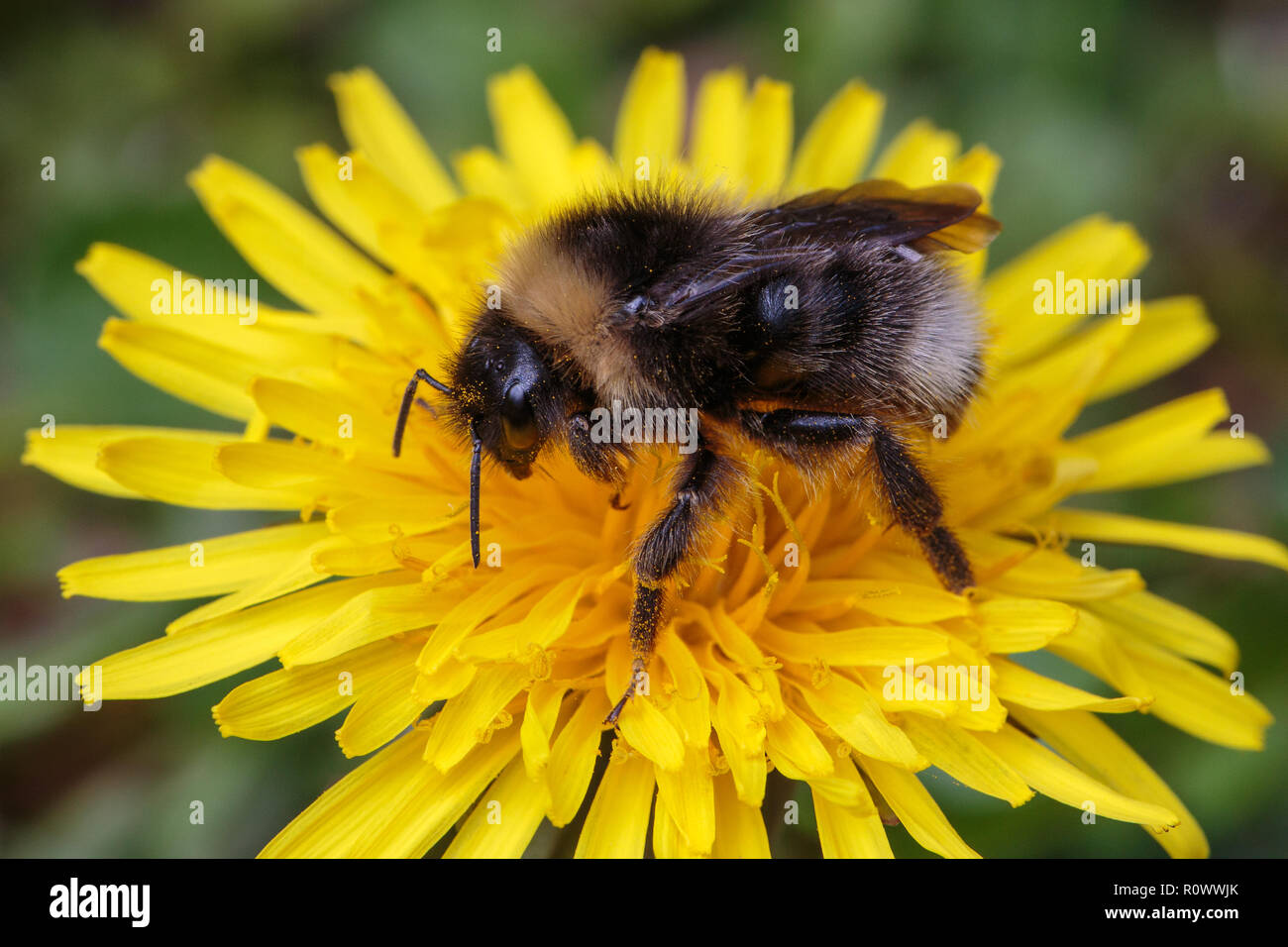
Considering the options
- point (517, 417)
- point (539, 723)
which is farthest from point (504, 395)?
point (539, 723)

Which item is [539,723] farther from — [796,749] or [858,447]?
[858,447]

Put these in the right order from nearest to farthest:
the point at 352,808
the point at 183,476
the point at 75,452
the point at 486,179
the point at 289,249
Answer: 1. the point at 352,808
2. the point at 183,476
3. the point at 75,452
4. the point at 289,249
5. the point at 486,179

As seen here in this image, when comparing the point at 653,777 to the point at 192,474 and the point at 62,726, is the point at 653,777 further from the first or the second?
the point at 62,726

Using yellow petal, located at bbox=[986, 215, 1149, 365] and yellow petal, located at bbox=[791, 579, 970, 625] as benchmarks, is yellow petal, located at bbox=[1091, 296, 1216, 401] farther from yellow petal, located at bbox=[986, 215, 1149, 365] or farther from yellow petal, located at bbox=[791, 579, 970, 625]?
yellow petal, located at bbox=[791, 579, 970, 625]

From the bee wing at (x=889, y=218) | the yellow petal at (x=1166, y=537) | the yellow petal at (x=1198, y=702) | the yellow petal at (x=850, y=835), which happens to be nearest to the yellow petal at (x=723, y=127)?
the bee wing at (x=889, y=218)
